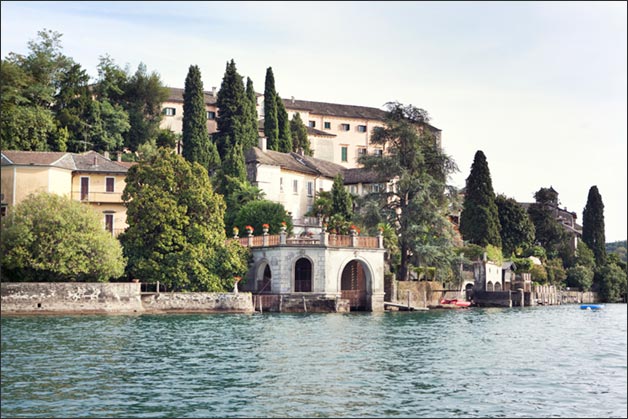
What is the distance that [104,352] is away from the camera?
2681 cm

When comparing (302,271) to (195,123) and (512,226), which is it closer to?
(195,123)

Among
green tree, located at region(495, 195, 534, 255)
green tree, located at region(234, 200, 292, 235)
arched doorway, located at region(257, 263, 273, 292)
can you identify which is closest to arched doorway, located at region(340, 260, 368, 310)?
arched doorway, located at region(257, 263, 273, 292)

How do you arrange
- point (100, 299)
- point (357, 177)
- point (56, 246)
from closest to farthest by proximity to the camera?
point (100, 299) → point (56, 246) → point (357, 177)

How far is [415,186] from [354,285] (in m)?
7.82

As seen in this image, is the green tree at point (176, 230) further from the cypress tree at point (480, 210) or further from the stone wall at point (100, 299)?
the cypress tree at point (480, 210)

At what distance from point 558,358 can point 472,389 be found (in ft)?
25.2

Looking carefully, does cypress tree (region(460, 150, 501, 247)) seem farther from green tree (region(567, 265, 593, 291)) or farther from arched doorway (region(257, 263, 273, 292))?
arched doorway (region(257, 263, 273, 292))

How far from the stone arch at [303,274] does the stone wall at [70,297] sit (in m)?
12.2

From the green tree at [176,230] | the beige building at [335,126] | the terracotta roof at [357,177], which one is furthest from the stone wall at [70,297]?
the beige building at [335,126]

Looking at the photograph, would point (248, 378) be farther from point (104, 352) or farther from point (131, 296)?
point (131, 296)

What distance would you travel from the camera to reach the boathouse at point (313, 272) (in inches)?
2068

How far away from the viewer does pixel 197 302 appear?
48.3 meters

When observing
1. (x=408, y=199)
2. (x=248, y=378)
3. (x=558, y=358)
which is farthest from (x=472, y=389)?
(x=408, y=199)

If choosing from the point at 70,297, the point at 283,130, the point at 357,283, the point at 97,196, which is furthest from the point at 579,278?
Answer: the point at 70,297
